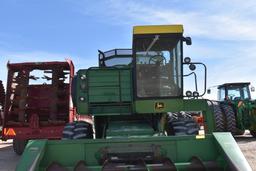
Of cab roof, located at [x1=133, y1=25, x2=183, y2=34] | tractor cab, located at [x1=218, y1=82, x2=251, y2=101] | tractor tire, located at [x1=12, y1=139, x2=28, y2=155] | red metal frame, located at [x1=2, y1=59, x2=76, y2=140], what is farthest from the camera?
tractor cab, located at [x1=218, y1=82, x2=251, y2=101]

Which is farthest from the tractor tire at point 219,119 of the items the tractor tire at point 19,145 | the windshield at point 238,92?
the tractor tire at point 19,145

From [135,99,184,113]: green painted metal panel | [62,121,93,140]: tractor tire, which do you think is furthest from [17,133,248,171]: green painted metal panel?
[62,121,93,140]: tractor tire

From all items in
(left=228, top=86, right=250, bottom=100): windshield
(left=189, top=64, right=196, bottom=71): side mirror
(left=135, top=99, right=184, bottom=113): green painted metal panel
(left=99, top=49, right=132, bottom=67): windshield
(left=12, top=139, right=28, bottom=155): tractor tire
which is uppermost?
(left=99, top=49, right=132, bottom=67): windshield

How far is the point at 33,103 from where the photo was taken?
46.9ft

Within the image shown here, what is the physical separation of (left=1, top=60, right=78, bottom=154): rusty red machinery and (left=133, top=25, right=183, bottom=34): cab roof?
5839 millimetres

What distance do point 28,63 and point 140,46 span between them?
21.2ft

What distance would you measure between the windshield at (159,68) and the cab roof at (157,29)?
164 millimetres

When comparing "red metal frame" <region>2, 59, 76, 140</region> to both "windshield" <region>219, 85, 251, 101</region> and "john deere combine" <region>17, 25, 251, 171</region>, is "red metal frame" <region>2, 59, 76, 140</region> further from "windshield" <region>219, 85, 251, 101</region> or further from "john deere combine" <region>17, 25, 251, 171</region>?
"windshield" <region>219, 85, 251, 101</region>

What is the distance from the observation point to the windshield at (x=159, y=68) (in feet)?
26.4

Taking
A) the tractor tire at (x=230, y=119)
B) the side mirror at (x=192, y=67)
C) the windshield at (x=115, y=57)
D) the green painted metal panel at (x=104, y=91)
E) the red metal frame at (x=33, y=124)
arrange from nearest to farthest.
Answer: the side mirror at (x=192, y=67)
the green painted metal panel at (x=104, y=91)
the windshield at (x=115, y=57)
the red metal frame at (x=33, y=124)
the tractor tire at (x=230, y=119)

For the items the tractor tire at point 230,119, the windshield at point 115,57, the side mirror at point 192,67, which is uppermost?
the windshield at point 115,57

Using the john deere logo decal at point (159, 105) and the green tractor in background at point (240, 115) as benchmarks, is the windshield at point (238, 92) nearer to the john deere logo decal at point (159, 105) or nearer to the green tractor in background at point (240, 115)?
the green tractor in background at point (240, 115)

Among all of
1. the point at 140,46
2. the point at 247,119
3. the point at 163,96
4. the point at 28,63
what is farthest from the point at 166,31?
the point at 247,119

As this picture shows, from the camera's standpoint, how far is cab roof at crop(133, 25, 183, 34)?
795cm
